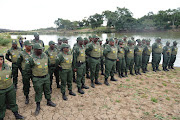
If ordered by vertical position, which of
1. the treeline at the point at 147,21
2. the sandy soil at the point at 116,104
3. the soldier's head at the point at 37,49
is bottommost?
the sandy soil at the point at 116,104

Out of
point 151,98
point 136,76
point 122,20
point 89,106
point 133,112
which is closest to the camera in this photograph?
point 133,112

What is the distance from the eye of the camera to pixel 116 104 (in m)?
4.67

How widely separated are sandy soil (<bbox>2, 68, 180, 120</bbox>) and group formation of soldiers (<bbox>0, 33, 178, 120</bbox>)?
0.92 ft

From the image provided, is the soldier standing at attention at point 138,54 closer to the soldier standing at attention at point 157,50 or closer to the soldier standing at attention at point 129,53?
the soldier standing at attention at point 129,53

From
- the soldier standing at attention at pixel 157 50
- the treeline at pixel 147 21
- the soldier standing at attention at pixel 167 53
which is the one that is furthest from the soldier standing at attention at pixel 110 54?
the treeline at pixel 147 21

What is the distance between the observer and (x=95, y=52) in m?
5.72

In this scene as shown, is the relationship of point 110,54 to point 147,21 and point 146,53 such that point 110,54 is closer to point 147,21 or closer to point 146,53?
point 146,53

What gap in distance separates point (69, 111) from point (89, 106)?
0.72m

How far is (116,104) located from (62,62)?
2.46 m

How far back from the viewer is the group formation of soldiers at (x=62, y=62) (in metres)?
3.70

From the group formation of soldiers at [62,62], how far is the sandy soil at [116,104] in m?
0.28

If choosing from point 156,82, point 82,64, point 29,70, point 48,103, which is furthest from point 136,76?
point 29,70

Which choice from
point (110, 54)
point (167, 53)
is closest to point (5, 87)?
point (110, 54)

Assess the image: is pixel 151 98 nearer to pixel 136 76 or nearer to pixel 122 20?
pixel 136 76
